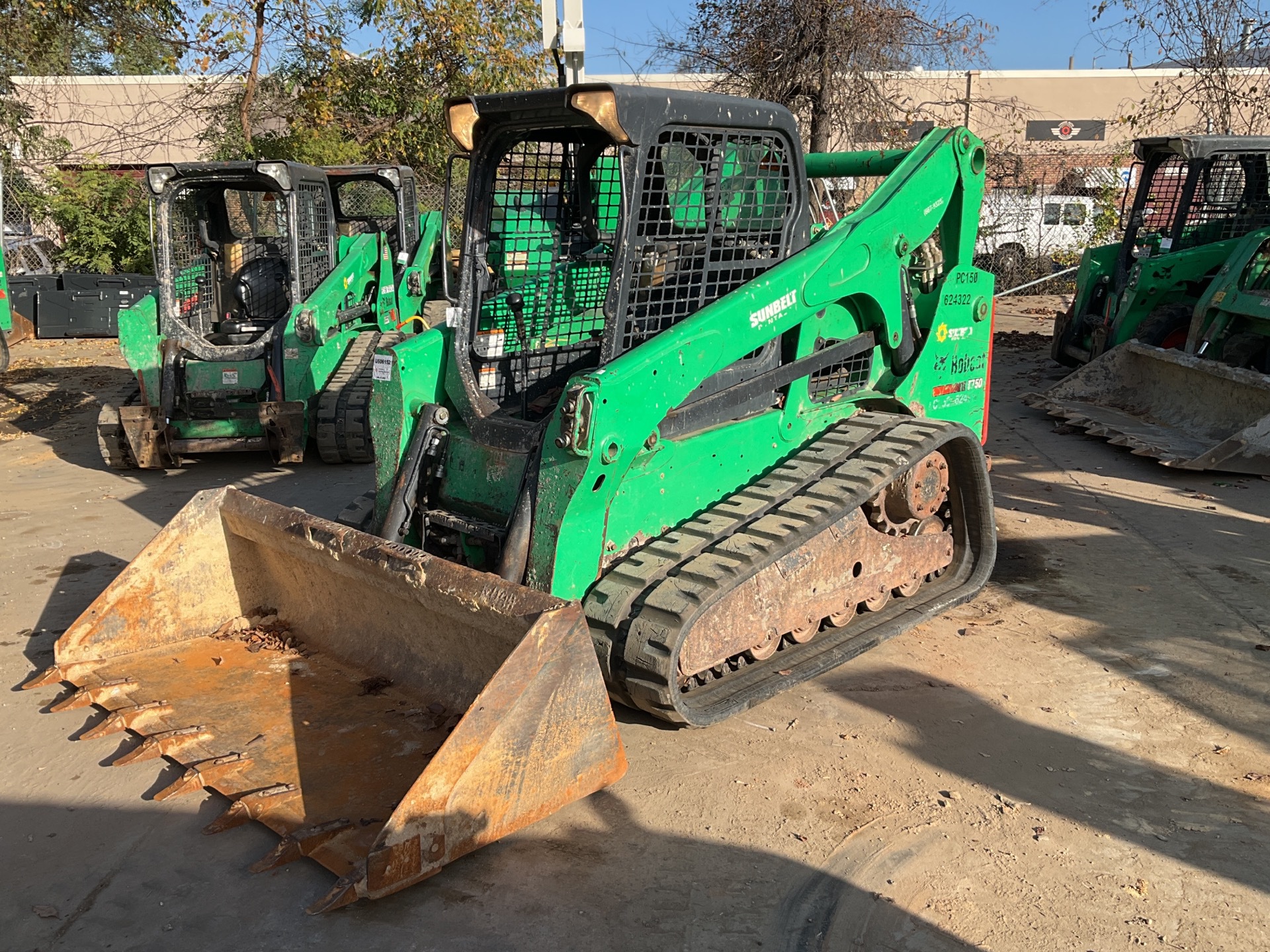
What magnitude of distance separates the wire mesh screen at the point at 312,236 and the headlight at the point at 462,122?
4510 mm

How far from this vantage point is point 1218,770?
3.73 meters

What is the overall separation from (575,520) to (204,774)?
60.4 inches

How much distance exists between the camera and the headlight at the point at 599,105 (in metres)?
3.79

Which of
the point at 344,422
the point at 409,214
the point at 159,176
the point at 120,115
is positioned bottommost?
the point at 344,422

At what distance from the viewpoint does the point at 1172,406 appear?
8.57 m

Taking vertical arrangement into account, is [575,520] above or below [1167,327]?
below

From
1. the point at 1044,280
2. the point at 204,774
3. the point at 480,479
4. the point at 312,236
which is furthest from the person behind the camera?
the point at 1044,280

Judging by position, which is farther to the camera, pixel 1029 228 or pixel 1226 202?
pixel 1029 228

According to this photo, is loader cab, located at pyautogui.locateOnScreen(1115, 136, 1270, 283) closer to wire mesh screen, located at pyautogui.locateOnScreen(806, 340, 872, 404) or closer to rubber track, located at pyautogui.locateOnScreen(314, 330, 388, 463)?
wire mesh screen, located at pyautogui.locateOnScreen(806, 340, 872, 404)

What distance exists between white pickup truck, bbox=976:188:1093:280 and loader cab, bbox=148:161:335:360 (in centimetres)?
1282

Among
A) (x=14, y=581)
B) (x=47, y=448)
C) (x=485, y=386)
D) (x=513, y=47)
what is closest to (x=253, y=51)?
(x=513, y=47)

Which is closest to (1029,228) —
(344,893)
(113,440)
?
(113,440)

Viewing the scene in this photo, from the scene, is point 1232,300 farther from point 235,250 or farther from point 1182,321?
point 235,250

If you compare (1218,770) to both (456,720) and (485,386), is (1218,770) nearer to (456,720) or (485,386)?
(456,720)
